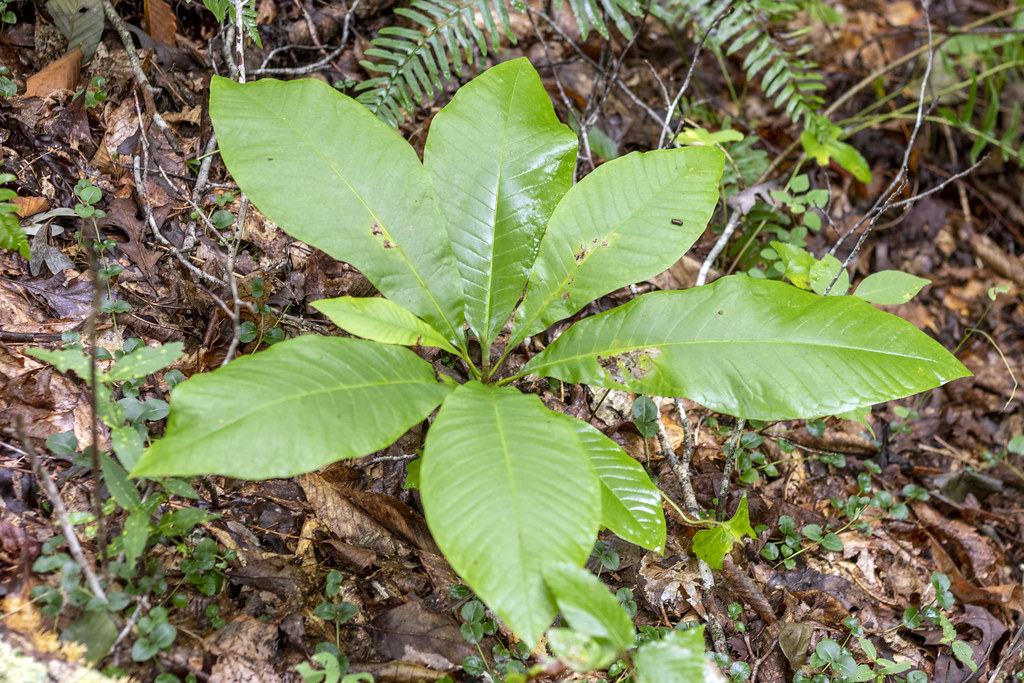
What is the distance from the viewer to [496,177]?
1997 mm

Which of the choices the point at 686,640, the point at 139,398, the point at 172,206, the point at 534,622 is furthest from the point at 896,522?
the point at 172,206

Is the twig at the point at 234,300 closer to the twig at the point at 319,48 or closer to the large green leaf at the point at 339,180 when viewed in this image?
the large green leaf at the point at 339,180

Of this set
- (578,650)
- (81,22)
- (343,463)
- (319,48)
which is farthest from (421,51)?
(578,650)

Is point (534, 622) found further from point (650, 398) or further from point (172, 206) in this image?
point (172, 206)

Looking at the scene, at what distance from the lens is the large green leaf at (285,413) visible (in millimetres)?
1312

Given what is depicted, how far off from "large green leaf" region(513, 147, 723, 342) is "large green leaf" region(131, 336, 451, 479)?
0.61 meters

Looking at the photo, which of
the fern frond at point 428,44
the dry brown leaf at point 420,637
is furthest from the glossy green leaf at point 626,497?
the fern frond at point 428,44

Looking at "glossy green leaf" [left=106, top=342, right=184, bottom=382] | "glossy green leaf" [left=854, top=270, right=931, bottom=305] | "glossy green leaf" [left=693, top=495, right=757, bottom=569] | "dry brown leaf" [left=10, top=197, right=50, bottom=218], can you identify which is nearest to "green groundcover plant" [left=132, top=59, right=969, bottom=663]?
"glossy green leaf" [left=106, top=342, right=184, bottom=382]

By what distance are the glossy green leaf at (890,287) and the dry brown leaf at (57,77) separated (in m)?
3.14

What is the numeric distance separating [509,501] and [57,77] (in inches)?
96.5

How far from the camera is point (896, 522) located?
2615mm

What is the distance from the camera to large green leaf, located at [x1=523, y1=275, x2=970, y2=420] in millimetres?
1707

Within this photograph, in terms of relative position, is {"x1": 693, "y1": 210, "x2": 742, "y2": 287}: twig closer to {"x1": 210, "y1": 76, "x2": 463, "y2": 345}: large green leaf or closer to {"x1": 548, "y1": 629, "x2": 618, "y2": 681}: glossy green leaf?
{"x1": 210, "y1": 76, "x2": 463, "y2": 345}: large green leaf

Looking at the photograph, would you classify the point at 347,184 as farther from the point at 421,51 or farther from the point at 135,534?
the point at 421,51
